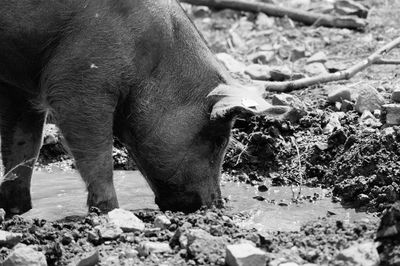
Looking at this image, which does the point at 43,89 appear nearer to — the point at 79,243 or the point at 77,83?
the point at 77,83

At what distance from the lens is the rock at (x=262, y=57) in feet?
37.6

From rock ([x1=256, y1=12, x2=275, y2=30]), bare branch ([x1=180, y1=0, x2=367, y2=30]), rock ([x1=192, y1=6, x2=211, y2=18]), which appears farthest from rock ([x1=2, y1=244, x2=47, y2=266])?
rock ([x1=192, y1=6, x2=211, y2=18])

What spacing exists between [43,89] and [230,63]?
4231 millimetres

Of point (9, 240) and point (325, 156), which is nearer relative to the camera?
point (9, 240)

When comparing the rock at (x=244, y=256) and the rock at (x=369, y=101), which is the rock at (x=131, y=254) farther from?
the rock at (x=369, y=101)

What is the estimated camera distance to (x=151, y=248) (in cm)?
563

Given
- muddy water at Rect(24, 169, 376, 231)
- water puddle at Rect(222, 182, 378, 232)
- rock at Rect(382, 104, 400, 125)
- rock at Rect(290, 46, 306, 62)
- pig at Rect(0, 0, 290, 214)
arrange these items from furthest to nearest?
rock at Rect(290, 46, 306, 62), rock at Rect(382, 104, 400, 125), muddy water at Rect(24, 169, 376, 231), water puddle at Rect(222, 182, 378, 232), pig at Rect(0, 0, 290, 214)

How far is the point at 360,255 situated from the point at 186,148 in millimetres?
2389

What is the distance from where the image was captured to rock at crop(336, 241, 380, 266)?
5.09m

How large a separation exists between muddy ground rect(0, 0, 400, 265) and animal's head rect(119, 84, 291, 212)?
312mm

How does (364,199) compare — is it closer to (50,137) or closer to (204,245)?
(204,245)

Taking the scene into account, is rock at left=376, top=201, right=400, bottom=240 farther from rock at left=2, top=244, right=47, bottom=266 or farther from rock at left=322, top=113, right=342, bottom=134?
rock at left=322, top=113, right=342, bottom=134

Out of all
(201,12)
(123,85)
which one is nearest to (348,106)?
(123,85)

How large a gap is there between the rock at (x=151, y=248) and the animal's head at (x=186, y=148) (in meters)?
1.55
